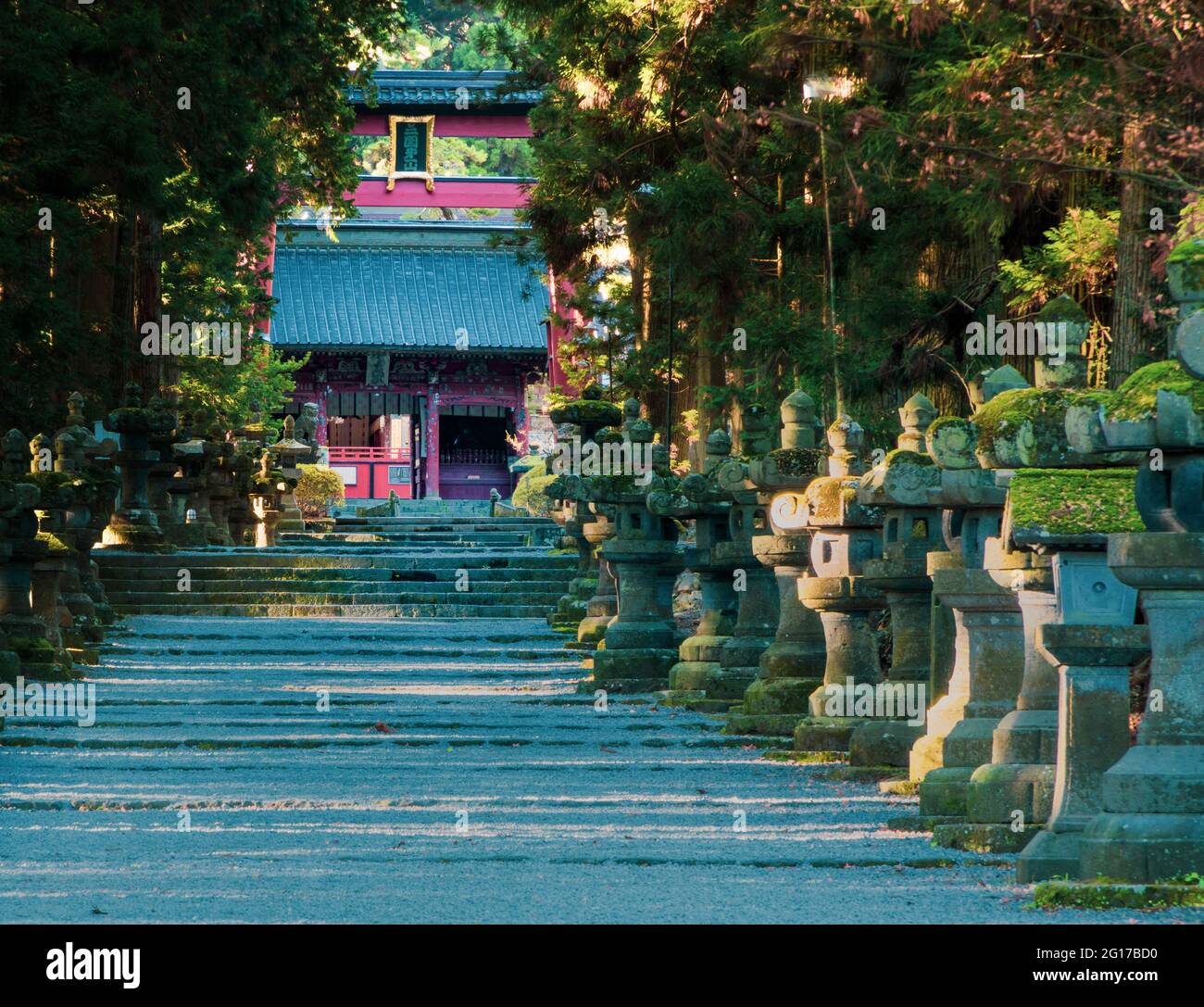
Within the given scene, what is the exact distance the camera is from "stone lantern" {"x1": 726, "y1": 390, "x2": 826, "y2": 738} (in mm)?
11922

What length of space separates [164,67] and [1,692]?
8.82m

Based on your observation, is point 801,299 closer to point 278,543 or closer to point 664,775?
point 664,775

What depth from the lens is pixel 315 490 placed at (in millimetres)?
36625

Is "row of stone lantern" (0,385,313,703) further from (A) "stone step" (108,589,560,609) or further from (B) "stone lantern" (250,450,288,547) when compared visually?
(A) "stone step" (108,589,560,609)

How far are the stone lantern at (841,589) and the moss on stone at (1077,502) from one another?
3253 millimetres

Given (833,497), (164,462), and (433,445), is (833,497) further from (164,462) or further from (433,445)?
(433,445)

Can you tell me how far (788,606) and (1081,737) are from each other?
535cm

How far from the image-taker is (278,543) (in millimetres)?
29625

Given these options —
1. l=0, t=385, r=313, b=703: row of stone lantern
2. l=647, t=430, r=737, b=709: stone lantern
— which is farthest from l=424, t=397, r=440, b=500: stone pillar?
l=647, t=430, r=737, b=709: stone lantern

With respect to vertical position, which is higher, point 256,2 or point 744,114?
point 256,2

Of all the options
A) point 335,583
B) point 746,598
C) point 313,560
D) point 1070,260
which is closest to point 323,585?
point 335,583

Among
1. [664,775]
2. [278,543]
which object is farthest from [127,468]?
[664,775]

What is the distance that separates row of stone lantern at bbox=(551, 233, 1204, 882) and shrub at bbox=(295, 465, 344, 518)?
23.7m

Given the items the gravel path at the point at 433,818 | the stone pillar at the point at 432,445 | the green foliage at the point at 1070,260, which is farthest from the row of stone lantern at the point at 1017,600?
the stone pillar at the point at 432,445
